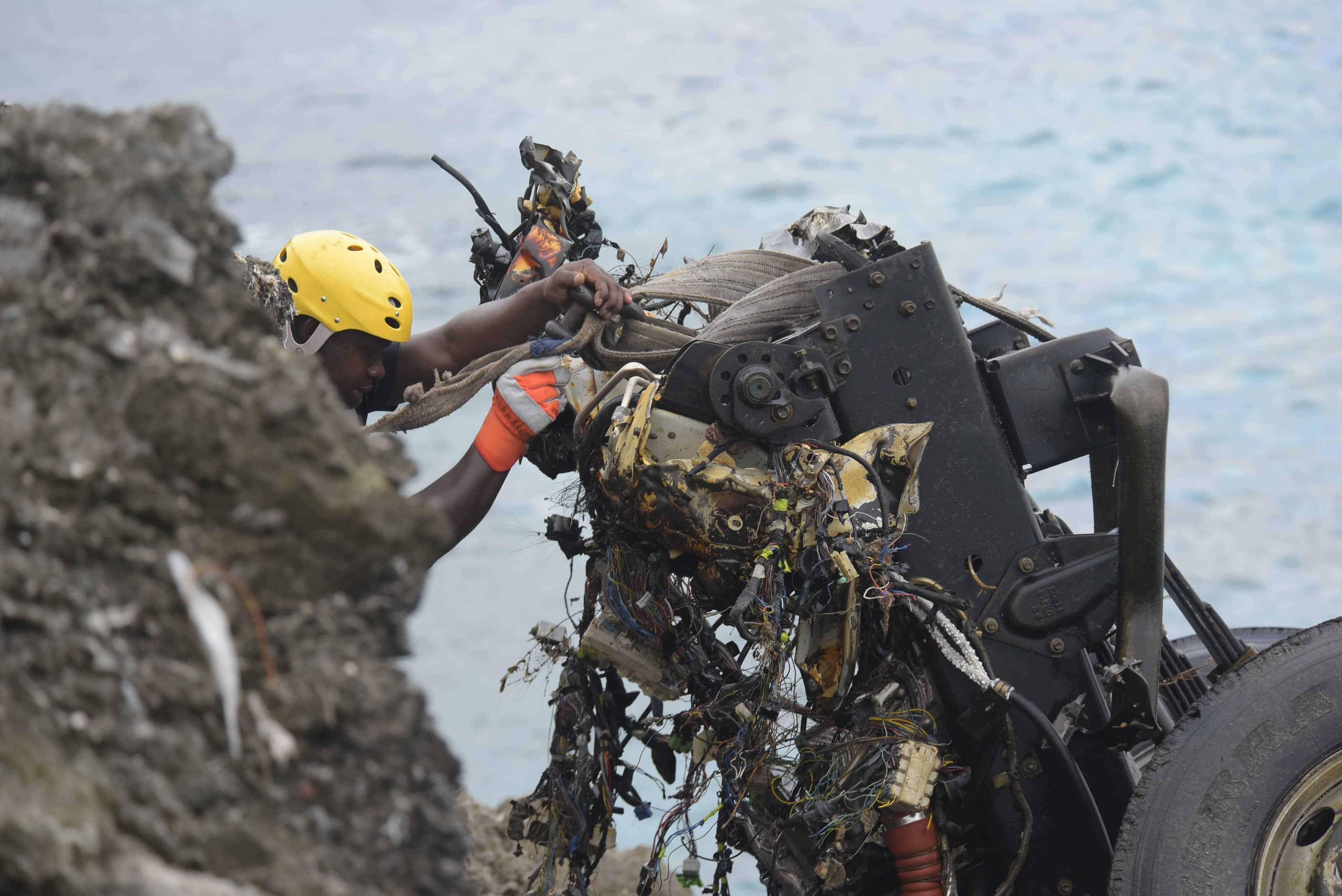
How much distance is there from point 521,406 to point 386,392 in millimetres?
668

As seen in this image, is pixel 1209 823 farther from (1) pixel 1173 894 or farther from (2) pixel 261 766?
(2) pixel 261 766

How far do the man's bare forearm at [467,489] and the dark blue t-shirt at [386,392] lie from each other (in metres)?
0.47

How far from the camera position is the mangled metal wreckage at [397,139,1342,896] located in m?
2.47

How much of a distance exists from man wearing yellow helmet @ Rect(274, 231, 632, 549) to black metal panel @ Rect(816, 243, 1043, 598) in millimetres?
591

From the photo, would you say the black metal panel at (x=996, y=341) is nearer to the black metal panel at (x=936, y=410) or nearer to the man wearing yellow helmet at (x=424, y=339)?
the black metal panel at (x=936, y=410)

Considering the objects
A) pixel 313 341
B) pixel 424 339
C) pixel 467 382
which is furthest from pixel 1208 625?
pixel 313 341

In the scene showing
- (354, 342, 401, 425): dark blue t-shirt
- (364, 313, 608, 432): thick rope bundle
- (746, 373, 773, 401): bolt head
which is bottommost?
(746, 373, 773, 401): bolt head

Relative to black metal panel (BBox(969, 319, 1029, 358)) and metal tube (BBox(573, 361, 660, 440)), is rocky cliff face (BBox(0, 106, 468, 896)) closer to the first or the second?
metal tube (BBox(573, 361, 660, 440))

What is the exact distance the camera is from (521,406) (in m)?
2.76

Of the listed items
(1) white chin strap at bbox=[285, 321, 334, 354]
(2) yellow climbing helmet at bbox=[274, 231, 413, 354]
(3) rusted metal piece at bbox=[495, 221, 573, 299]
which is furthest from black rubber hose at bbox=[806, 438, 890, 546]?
(1) white chin strap at bbox=[285, 321, 334, 354]

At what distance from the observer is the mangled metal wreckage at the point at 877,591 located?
247 centimetres

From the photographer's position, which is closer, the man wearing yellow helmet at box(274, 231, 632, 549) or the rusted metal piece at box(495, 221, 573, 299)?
the man wearing yellow helmet at box(274, 231, 632, 549)

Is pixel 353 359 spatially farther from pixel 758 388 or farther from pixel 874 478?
pixel 874 478

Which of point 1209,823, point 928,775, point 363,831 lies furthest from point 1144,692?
point 363,831
